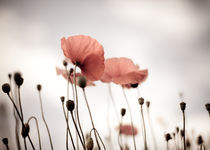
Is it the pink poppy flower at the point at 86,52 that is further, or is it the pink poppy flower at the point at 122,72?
the pink poppy flower at the point at 122,72

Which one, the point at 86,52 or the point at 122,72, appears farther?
the point at 122,72

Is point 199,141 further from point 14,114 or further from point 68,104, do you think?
point 14,114

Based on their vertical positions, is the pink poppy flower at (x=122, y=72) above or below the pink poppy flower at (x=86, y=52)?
below

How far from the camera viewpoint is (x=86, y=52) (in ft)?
4.31

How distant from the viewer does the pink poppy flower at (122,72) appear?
4.83 feet

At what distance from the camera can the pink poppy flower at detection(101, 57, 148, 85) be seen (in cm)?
147

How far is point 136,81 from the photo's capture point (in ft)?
4.86

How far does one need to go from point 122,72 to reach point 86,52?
442 millimetres

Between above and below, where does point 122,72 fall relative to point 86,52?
below

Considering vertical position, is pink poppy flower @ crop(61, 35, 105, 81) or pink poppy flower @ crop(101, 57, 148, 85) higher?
pink poppy flower @ crop(61, 35, 105, 81)

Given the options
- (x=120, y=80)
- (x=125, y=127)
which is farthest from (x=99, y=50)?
(x=125, y=127)

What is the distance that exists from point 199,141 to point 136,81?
1.93 feet

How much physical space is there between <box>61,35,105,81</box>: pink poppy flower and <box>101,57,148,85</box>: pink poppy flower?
0.21 metres

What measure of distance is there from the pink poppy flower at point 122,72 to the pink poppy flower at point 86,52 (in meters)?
0.21
